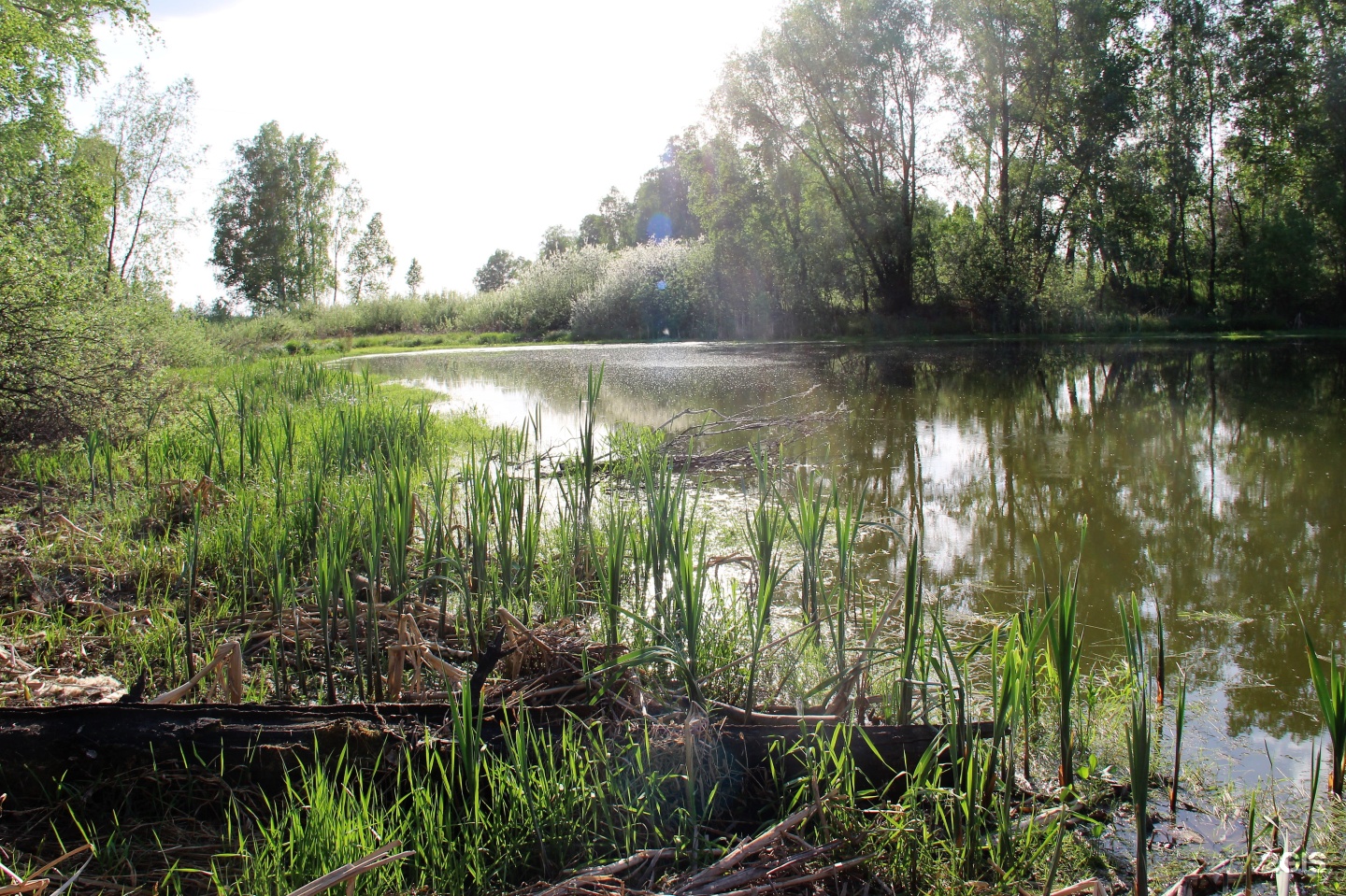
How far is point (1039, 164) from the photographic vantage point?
2298cm

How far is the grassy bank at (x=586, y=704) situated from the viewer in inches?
68.5

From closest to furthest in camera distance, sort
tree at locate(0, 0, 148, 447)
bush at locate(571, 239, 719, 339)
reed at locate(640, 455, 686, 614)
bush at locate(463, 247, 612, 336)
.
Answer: reed at locate(640, 455, 686, 614) < tree at locate(0, 0, 148, 447) < bush at locate(571, 239, 719, 339) < bush at locate(463, 247, 612, 336)

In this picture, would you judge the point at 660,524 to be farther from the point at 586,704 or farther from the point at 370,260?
the point at 370,260

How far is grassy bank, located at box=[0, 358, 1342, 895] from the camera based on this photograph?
1.74 metres

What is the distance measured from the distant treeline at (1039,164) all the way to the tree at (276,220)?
25843mm

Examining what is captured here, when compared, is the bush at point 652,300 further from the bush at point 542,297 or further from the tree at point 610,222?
Answer: the tree at point 610,222

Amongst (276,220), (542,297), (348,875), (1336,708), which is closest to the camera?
(348,875)

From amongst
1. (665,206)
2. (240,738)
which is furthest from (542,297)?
(240,738)

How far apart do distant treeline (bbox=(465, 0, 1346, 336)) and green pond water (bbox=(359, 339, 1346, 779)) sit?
8.74 metres

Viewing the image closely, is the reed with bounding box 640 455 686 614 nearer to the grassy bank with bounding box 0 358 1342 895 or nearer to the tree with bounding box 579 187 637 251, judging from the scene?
the grassy bank with bounding box 0 358 1342 895

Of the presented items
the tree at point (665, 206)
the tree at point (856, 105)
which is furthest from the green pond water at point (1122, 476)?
the tree at point (665, 206)

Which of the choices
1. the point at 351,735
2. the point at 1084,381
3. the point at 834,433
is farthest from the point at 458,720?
the point at 1084,381

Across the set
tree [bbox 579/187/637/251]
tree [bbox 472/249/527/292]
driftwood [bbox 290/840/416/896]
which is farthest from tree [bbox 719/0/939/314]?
tree [bbox 472/249/527/292]

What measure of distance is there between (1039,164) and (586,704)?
25030 millimetres
